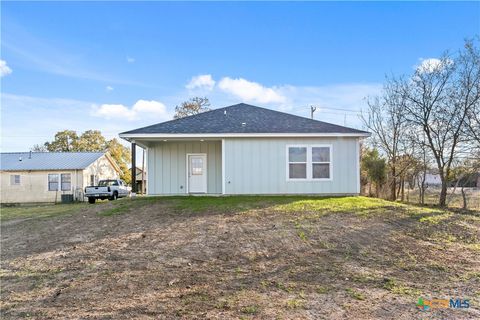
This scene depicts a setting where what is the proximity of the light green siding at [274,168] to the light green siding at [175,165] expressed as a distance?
59.8 inches

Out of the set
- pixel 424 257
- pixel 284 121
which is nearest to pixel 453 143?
pixel 284 121

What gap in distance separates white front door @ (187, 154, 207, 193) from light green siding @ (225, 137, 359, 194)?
5.82 ft

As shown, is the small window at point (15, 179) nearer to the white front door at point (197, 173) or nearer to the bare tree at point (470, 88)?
the white front door at point (197, 173)

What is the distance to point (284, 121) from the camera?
13.9m

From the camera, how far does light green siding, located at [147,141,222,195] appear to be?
1376 centimetres

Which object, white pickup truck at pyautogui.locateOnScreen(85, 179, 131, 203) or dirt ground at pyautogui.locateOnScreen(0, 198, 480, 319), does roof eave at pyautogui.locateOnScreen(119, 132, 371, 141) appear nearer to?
dirt ground at pyautogui.locateOnScreen(0, 198, 480, 319)

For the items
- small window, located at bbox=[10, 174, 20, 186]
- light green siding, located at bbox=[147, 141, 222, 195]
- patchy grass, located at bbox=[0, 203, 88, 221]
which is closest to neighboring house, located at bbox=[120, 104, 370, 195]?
light green siding, located at bbox=[147, 141, 222, 195]

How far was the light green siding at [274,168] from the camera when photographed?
492 inches

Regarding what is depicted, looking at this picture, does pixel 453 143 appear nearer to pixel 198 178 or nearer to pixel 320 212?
pixel 320 212

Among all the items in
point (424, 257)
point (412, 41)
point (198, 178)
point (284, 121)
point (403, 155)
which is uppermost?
point (412, 41)

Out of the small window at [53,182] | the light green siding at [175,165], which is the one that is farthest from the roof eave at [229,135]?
the small window at [53,182]

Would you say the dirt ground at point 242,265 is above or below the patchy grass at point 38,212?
above

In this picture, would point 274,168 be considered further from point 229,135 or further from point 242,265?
point 242,265

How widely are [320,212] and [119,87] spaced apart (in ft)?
47.7
